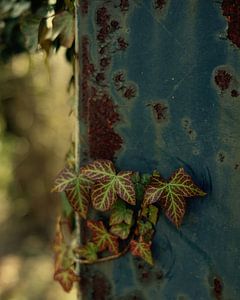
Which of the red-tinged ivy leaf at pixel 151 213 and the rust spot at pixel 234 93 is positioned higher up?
the rust spot at pixel 234 93

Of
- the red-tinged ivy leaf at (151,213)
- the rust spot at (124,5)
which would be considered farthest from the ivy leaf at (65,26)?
the red-tinged ivy leaf at (151,213)

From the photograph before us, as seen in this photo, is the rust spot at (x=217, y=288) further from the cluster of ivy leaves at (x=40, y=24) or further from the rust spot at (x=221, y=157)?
the cluster of ivy leaves at (x=40, y=24)

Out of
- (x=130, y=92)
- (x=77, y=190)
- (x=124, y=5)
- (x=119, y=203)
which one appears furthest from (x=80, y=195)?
(x=124, y=5)

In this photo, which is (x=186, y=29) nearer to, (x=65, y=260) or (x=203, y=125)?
(x=203, y=125)

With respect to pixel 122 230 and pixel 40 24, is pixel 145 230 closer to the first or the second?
pixel 122 230

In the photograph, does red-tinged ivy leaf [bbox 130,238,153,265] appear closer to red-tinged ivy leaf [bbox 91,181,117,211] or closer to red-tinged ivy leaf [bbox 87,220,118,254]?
red-tinged ivy leaf [bbox 87,220,118,254]

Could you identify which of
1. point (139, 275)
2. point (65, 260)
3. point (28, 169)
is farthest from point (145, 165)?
point (28, 169)

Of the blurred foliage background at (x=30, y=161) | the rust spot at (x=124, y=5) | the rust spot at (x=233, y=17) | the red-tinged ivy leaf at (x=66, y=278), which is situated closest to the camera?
the rust spot at (x=233, y=17)
